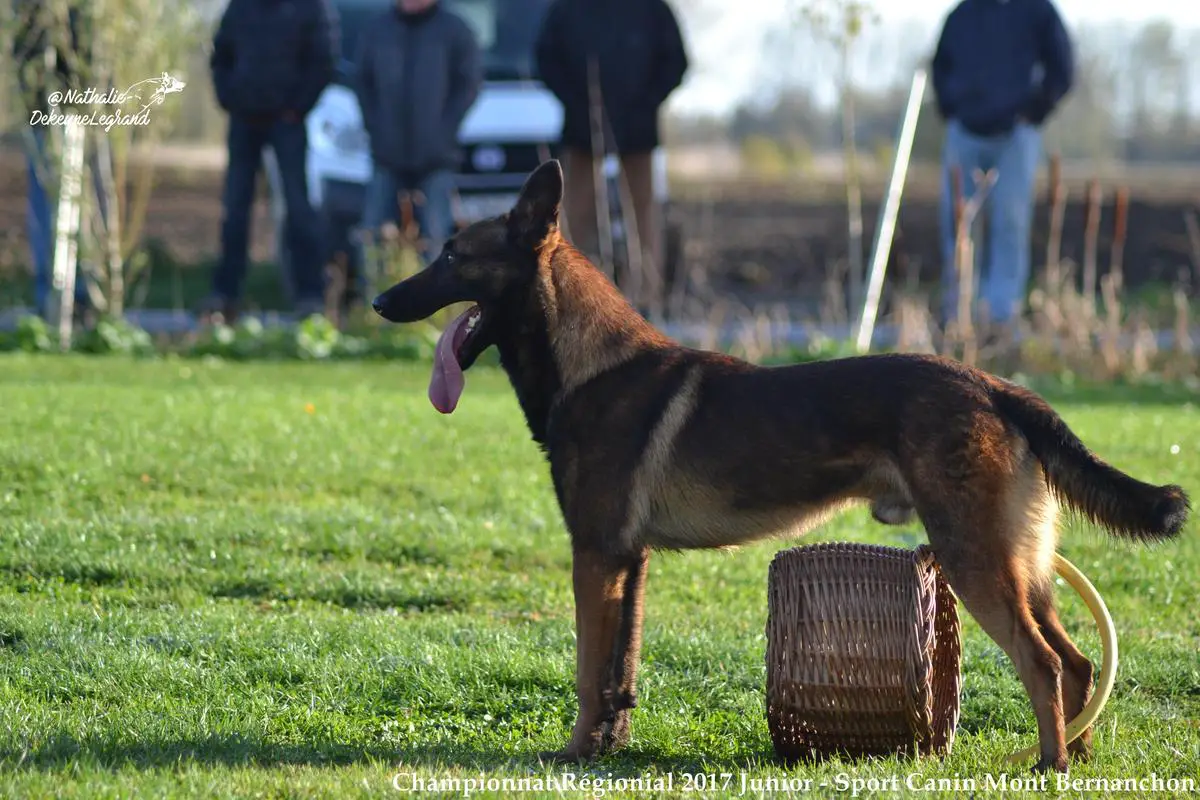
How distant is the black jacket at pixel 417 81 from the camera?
1314 cm

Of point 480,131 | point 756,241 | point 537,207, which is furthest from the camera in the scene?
point 756,241

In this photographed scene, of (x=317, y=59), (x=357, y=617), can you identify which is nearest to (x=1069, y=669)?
(x=357, y=617)

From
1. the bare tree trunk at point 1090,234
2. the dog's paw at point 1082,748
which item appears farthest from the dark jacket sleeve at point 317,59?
the dog's paw at point 1082,748

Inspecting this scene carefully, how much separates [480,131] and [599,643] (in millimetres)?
11331

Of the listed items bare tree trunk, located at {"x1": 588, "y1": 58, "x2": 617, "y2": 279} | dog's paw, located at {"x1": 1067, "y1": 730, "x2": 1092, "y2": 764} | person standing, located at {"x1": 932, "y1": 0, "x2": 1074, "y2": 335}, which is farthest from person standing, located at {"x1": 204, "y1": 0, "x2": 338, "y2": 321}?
dog's paw, located at {"x1": 1067, "y1": 730, "x2": 1092, "y2": 764}

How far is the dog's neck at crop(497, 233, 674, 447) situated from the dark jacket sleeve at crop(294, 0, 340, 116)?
341 inches

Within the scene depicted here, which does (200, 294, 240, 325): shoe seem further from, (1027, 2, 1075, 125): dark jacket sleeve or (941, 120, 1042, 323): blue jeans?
(1027, 2, 1075, 125): dark jacket sleeve

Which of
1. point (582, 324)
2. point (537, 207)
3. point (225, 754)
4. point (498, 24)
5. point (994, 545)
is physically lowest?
point (225, 754)

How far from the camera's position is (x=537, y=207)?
494cm

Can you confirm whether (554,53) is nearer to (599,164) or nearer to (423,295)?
(599,164)

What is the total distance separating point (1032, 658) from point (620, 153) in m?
9.42

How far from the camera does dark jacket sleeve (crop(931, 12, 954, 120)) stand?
13.2 metres

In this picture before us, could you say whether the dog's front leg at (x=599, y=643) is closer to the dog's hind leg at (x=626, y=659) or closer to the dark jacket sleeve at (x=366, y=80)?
the dog's hind leg at (x=626, y=659)

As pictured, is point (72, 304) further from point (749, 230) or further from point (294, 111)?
point (749, 230)
